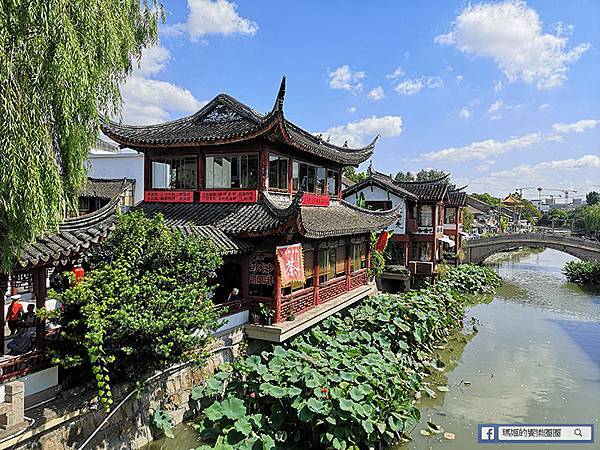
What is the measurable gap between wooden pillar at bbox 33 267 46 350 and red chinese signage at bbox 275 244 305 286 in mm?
4826

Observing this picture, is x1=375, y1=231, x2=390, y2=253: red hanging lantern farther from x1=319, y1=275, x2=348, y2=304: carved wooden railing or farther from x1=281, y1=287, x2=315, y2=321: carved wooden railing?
x1=281, y1=287, x2=315, y2=321: carved wooden railing

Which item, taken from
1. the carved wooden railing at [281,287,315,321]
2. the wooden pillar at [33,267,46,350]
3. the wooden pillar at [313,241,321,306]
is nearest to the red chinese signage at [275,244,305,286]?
the carved wooden railing at [281,287,315,321]

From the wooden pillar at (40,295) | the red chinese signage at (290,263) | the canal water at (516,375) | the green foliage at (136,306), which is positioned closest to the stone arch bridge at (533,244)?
the canal water at (516,375)

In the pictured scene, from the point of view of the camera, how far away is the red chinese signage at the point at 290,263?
1017 centimetres

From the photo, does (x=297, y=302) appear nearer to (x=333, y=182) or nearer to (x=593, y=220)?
(x=333, y=182)

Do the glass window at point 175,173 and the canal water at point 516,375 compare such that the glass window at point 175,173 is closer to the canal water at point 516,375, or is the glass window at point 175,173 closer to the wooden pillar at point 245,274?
the wooden pillar at point 245,274

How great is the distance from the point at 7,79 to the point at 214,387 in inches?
237

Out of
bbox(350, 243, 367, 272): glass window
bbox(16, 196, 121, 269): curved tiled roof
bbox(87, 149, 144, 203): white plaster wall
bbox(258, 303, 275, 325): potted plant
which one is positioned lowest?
bbox(258, 303, 275, 325): potted plant

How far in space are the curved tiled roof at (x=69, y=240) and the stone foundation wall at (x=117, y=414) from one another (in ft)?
6.95

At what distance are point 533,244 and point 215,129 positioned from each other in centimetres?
2886

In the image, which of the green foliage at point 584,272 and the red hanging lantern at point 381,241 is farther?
the green foliage at point 584,272

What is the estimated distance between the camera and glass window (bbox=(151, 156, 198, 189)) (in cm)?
1219

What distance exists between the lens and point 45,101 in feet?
16.9

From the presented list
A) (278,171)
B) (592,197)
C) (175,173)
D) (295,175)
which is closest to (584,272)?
(295,175)
